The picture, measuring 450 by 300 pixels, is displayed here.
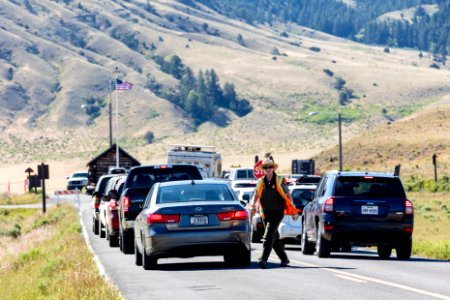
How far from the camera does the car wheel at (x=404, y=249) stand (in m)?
23.9

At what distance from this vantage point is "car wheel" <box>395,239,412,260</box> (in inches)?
941

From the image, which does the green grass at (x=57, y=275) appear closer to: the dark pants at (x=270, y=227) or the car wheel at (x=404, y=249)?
the dark pants at (x=270, y=227)

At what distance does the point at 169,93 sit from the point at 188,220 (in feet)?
584

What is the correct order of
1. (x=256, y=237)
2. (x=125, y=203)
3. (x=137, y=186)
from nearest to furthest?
(x=125, y=203) → (x=137, y=186) → (x=256, y=237)

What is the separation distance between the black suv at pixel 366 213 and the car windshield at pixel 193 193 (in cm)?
324

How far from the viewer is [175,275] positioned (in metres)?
19.6

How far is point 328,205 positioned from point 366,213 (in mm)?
719

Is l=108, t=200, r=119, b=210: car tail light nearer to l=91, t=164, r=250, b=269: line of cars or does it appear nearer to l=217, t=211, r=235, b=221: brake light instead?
l=91, t=164, r=250, b=269: line of cars

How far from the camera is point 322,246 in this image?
948 inches

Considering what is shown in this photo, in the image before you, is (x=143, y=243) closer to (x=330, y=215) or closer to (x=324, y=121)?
(x=330, y=215)

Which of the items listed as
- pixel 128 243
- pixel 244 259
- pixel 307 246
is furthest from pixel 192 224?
pixel 128 243

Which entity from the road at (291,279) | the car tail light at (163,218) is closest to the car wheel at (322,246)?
the road at (291,279)

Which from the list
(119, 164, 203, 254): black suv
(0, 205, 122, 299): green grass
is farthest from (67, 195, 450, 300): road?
(119, 164, 203, 254): black suv

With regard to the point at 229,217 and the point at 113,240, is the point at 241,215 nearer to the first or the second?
the point at 229,217
